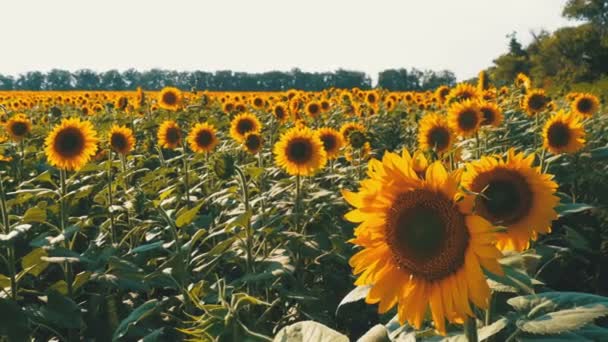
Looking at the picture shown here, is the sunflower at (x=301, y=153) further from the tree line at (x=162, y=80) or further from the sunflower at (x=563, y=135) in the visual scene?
the tree line at (x=162, y=80)

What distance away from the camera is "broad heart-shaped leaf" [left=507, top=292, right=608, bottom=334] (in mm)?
1562

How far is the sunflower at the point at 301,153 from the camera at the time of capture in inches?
204

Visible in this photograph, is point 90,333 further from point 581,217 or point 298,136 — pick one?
point 581,217

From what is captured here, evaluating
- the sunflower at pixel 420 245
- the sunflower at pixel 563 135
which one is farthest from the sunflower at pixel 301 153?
the sunflower at pixel 420 245

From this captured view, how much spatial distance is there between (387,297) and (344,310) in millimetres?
2368

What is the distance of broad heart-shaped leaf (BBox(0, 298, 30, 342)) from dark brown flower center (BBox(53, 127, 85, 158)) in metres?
2.44

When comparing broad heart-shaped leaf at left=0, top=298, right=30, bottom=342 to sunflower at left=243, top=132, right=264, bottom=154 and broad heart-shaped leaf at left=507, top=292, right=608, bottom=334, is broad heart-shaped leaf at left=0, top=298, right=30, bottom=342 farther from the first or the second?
sunflower at left=243, top=132, right=264, bottom=154

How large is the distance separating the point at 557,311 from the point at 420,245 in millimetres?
433

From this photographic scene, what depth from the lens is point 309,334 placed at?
1.43m

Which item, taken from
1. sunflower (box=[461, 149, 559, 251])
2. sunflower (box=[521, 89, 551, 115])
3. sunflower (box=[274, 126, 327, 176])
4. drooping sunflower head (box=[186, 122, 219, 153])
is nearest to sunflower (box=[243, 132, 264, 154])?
sunflower (box=[274, 126, 327, 176])

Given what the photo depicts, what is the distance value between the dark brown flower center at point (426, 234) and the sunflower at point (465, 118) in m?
4.23

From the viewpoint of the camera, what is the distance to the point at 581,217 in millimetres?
5070

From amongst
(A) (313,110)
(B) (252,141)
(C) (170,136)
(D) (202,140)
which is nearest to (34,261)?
(B) (252,141)

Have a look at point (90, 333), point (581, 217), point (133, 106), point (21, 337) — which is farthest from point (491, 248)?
point (133, 106)
